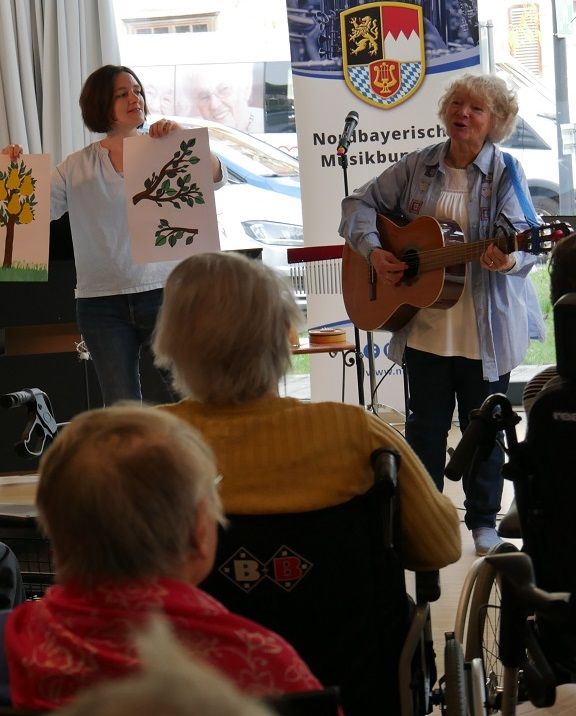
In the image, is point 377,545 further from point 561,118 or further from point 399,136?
point 561,118

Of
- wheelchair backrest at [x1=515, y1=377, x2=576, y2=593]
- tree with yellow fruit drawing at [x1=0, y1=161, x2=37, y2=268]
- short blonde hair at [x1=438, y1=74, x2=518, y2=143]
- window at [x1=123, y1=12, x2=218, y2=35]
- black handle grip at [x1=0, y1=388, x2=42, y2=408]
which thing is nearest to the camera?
wheelchair backrest at [x1=515, y1=377, x2=576, y2=593]

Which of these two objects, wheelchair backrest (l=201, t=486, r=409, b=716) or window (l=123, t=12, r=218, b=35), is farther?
window (l=123, t=12, r=218, b=35)

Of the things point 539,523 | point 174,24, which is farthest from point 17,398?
point 174,24

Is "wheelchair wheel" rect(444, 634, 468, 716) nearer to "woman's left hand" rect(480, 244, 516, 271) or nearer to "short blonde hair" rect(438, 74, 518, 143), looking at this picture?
"woman's left hand" rect(480, 244, 516, 271)

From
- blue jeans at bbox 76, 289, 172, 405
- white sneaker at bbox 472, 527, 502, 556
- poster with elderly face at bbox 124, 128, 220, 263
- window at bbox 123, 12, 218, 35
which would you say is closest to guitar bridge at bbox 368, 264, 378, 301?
poster with elderly face at bbox 124, 128, 220, 263

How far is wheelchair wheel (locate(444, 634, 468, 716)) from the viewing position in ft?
4.69

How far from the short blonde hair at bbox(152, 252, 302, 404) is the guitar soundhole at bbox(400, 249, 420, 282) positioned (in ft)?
5.96

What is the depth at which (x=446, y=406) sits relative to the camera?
3254mm

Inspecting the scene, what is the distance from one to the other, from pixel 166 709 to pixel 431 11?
498 cm

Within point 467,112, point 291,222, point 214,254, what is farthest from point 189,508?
point 291,222

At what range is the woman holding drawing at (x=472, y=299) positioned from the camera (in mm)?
3107

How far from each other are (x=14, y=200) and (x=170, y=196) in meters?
0.57

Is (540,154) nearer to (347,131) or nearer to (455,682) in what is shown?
(347,131)

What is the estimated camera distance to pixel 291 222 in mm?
6117
